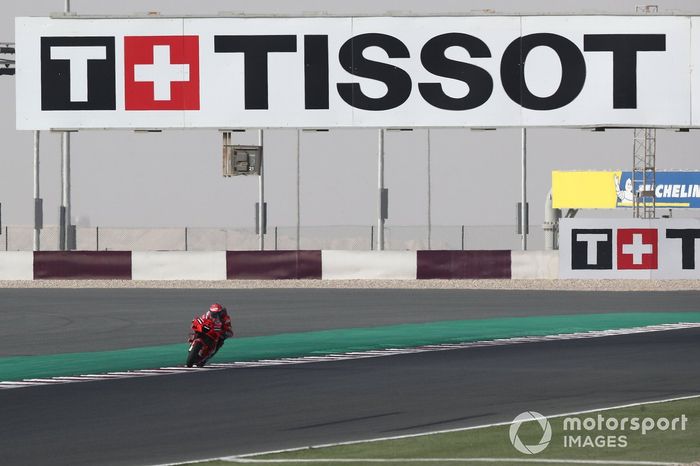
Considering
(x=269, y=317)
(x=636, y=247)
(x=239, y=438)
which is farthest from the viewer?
(x=636, y=247)

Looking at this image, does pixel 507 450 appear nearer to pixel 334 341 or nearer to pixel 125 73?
pixel 334 341

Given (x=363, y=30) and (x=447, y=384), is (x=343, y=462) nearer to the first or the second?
(x=447, y=384)

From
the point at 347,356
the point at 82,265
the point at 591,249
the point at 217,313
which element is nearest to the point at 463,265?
the point at 591,249

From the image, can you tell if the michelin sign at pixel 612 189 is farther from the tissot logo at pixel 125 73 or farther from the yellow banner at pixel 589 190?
the tissot logo at pixel 125 73

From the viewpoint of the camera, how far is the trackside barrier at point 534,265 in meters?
38.9

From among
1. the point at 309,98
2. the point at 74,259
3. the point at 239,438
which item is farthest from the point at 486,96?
the point at 239,438

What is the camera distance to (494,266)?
39.1m

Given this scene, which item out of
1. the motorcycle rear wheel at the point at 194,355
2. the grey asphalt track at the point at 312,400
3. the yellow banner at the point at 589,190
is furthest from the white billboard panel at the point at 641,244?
the yellow banner at the point at 589,190

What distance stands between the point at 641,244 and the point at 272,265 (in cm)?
944

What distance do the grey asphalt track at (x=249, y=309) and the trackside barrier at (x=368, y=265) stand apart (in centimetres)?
161

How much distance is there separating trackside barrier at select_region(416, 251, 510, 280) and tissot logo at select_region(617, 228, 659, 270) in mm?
3012

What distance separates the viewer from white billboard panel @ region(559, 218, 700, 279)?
38.2 metres

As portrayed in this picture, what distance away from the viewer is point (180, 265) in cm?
3941

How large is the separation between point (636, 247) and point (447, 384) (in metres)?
22.3
